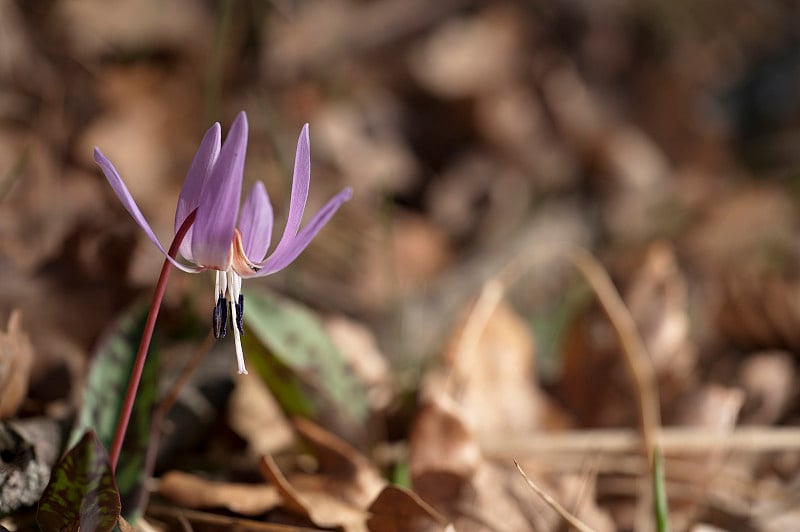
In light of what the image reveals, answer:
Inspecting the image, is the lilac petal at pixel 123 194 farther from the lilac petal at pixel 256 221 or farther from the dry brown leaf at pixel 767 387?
the dry brown leaf at pixel 767 387

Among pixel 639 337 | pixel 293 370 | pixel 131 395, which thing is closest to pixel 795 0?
pixel 639 337

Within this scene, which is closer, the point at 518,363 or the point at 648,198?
the point at 518,363

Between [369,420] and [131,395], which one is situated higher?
[369,420]

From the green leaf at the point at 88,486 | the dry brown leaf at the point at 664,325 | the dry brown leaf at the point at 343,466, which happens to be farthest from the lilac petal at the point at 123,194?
the dry brown leaf at the point at 664,325

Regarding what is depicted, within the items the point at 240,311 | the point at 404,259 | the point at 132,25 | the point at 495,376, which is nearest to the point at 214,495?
the point at 240,311

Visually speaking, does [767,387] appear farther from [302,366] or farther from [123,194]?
[123,194]

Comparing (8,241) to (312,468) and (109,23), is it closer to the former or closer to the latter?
(312,468)

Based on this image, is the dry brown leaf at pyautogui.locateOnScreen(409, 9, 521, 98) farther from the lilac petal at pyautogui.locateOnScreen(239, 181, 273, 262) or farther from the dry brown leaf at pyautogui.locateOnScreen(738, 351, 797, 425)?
the lilac petal at pyautogui.locateOnScreen(239, 181, 273, 262)
